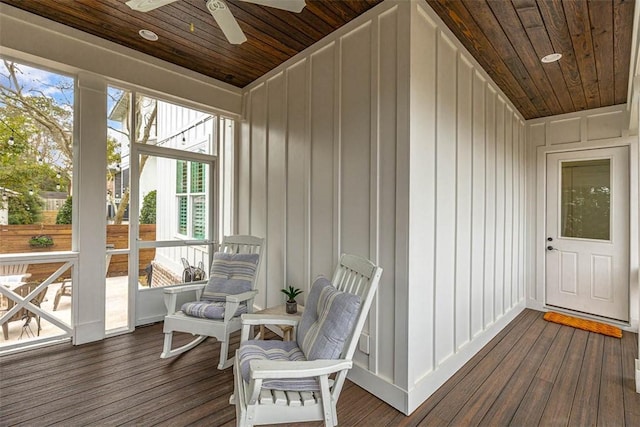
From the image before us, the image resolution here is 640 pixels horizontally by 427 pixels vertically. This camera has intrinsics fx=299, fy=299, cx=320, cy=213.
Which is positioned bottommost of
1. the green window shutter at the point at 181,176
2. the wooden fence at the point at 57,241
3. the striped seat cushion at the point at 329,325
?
the striped seat cushion at the point at 329,325

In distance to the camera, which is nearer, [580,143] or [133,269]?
[133,269]

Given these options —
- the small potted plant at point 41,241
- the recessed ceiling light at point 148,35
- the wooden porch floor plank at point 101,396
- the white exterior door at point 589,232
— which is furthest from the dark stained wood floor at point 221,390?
the recessed ceiling light at point 148,35

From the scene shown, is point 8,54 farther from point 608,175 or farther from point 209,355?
point 608,175

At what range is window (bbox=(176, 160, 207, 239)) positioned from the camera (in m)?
3.71

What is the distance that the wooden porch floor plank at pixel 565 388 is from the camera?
6.59 feet

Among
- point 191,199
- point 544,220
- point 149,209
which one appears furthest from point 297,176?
point 544,220

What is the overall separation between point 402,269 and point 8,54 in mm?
3676

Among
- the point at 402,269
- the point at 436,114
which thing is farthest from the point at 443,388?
the point at 436,114

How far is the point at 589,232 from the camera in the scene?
398 cm

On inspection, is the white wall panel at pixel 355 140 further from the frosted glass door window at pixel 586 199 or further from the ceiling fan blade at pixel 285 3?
the frosted glass door window at pixel 586 199

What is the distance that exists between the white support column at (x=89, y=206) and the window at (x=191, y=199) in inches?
31.9

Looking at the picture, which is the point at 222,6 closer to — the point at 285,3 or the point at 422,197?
the point at 285,3

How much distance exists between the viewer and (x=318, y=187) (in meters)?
2.73

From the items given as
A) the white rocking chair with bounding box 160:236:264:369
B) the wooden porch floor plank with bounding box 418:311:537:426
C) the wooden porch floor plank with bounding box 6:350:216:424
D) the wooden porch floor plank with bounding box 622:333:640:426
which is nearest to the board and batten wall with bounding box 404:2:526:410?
the wooden porch floor plank with bounding box 418:311:537:426
